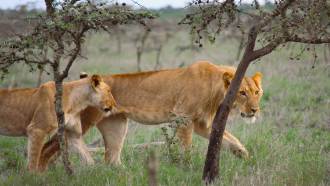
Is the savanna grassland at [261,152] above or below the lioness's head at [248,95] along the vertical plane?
below

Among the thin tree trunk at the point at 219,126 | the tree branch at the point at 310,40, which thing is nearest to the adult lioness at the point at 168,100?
the thin tree trunk at the point at 219,126

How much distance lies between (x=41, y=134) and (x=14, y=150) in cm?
150

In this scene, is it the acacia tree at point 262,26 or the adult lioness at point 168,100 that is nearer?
the acacia tree at point 262,26

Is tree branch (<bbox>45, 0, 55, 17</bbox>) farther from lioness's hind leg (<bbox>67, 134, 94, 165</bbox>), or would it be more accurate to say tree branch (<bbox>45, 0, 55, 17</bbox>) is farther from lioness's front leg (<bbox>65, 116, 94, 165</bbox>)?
lioness's hind leg (<bbox>67, 134, 94, 165</bbox>)

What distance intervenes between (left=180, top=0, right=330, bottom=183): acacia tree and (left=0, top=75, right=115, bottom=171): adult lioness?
1980 mm

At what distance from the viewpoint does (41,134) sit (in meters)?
7.36

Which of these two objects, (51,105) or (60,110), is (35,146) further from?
(60,110)

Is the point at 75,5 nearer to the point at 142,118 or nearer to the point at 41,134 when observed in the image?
the point at 41,134

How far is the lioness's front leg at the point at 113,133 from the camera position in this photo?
7.95 meters

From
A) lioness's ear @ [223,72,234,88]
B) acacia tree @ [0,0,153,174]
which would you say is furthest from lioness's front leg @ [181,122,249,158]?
acacia tree @ [0,0,153,174]

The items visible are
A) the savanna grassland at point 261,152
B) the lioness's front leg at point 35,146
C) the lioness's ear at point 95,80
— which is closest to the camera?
the savanna grassland at point 261,152

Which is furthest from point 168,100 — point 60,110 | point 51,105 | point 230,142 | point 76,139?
point 60,110

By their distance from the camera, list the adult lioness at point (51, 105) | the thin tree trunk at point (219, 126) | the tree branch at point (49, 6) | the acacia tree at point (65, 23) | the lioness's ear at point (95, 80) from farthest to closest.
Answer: the lioness's ear at point (95, 80) < the adult lioness at point (51, 105) < the thin tree trunk at point (219, 126) < the tree branch at point (49, 6) < the acacia tree at point (65, 23)

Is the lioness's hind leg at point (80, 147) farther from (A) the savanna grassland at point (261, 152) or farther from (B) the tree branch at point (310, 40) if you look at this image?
(B) the tree branch at point (310, 40)
